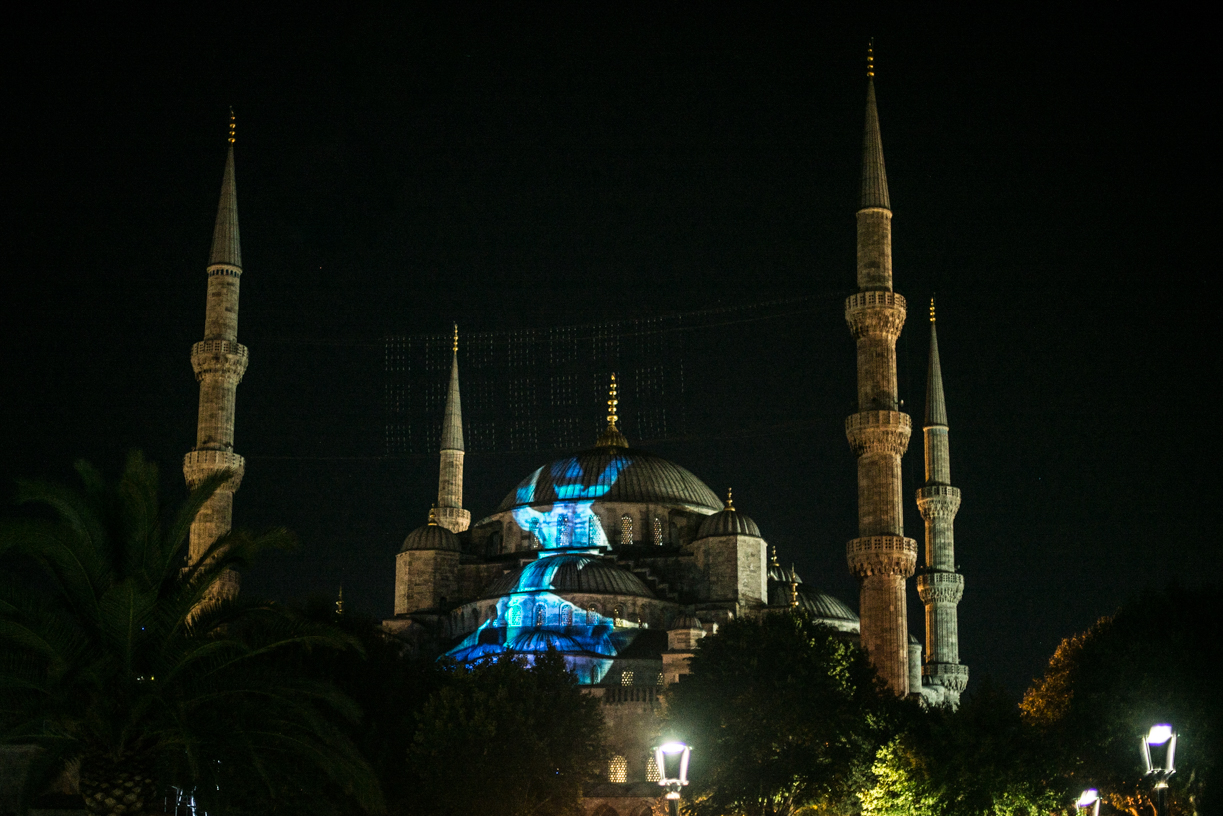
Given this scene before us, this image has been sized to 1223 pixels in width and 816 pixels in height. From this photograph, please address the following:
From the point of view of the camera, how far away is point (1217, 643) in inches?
1382

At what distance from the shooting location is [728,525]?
5434cm

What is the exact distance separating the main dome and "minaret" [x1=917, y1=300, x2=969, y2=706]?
8.80 meters

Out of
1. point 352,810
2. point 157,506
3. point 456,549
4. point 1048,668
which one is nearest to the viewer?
point 157,506

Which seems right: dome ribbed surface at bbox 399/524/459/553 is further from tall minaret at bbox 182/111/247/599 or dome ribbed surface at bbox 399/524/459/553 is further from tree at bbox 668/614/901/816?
tree at bbox 668/614/901/816

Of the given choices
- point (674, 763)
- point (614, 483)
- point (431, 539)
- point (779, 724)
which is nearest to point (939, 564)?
point (614, 483)

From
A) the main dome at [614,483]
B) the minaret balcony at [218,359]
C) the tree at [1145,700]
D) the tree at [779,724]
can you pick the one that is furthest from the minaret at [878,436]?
the minaret balcony at [218,359]

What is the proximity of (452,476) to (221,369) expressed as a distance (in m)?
15.3

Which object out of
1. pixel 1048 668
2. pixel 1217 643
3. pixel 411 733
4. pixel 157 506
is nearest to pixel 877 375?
pixel 1048 668

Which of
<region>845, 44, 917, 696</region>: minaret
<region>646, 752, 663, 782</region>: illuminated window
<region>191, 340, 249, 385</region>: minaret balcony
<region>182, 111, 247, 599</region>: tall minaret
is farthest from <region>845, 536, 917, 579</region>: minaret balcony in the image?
<region>191, 340, 249, 385</region>: minaret balcony

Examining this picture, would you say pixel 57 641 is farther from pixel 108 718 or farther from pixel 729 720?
pixel 729 720

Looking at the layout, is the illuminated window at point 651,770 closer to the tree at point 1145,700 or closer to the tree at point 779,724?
the tree at point 779,724

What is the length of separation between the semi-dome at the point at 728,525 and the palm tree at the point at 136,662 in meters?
33.9

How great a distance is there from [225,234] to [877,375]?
762 inches

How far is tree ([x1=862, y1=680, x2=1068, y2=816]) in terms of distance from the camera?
34344 mm
